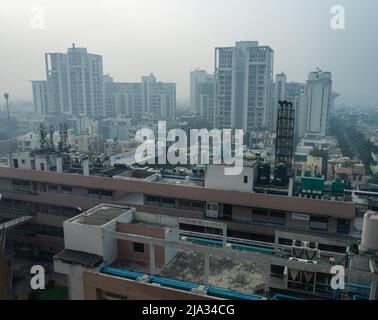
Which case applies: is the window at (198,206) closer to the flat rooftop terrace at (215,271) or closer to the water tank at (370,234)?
the flat rooftop terrace at (215,271)

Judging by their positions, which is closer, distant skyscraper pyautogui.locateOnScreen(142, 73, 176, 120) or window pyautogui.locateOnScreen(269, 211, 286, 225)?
window pyautogui.locateOnScreen(269, 211, 286, 225)

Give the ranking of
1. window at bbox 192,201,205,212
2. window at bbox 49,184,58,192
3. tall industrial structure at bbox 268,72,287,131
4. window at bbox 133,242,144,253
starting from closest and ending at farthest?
window at bbox 133,242,144,253 < window at bbox 192,201,205,212 < window at bbox 49,184,58,192 < tall industrial structure at bbox 268,72,287,131

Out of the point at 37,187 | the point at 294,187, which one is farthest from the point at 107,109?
the point at 294,187

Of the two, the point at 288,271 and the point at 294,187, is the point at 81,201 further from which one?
the point at 288,271

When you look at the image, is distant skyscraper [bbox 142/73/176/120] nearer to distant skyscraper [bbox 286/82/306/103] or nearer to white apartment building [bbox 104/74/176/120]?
white apartment building [bbox 104/74/176/120]

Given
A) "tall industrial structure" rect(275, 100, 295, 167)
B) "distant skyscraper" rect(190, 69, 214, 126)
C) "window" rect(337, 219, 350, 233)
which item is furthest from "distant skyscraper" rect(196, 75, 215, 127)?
"window" rect(337, 219, 350, 233)

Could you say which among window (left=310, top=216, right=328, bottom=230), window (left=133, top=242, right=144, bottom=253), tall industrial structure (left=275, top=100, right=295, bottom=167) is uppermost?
tall industrial structure (left=275, top=100, right=295, bottom=167)
